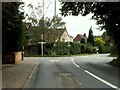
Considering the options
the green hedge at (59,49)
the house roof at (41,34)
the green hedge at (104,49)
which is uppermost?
the house roof at (41,34)

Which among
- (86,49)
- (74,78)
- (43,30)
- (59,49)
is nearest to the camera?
(74,78)

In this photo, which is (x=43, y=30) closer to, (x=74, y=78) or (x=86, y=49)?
(x=86, y=49)

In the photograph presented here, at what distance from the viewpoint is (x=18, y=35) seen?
3719cm

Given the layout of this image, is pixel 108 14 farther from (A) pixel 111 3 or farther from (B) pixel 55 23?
(B) pixel 55 23

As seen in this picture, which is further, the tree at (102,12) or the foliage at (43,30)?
the foliage at (43,30)

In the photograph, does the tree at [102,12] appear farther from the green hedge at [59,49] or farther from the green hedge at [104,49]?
the green hedge at [104,49]

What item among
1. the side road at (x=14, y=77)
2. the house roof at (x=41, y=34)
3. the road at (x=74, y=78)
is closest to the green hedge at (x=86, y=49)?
the house roof at (x=41, y=34)

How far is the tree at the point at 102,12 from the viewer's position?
93.0 feet

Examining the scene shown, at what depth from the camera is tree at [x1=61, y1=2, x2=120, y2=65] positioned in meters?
28.3

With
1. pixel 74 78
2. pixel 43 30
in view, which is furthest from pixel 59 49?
pixel 74 78

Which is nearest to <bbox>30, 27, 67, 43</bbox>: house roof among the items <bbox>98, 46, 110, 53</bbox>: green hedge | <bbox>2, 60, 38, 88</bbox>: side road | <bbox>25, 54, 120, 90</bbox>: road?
<bbox>98, 46, 110, 53</bbox>: green hedge

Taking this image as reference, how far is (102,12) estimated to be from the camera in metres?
29.9

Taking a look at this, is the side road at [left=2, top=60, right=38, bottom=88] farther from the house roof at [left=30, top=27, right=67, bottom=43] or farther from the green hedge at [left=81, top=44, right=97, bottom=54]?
the green hedge at [left=81, top=44, right=97, bottom=54]

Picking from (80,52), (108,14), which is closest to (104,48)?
(80,52)
